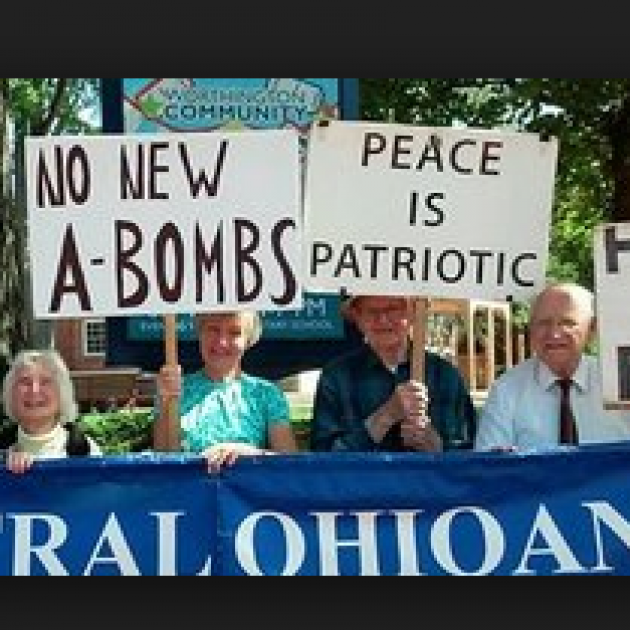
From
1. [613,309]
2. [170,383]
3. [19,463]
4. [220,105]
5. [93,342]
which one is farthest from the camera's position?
[93,342]

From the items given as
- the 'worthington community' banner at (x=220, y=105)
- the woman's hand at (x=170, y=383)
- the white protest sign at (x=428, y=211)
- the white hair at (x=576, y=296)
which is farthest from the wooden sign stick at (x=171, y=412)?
the 'worthington community' banner at (x=220, y=105)

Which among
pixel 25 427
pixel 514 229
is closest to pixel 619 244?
pixel 514 229

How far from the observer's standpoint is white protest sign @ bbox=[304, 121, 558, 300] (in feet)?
18.4

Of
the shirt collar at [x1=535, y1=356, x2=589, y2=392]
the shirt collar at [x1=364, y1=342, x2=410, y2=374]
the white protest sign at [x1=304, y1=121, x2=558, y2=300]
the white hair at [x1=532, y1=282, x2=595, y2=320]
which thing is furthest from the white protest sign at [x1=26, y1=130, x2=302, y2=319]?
the shirt collar at [x1=535, y1=356, x2=589, y2=392]

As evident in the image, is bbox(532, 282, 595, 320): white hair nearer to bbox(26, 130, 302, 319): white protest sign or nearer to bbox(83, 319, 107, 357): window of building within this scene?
bbox(26, 130, 302, 319): white protest sign

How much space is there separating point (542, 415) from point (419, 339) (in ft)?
1.81

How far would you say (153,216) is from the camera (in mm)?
5449

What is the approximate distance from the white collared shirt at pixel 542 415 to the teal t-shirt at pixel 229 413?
2.74 ft

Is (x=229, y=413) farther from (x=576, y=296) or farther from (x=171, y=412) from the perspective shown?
(x=576, y=296)

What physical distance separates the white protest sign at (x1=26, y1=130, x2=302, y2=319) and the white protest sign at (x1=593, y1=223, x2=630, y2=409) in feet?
3.78

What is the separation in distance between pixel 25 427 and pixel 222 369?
800 millimetres

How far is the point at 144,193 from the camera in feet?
17.9

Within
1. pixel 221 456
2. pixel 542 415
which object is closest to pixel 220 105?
pixel 542 415

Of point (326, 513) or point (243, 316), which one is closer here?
point (326, 513)
